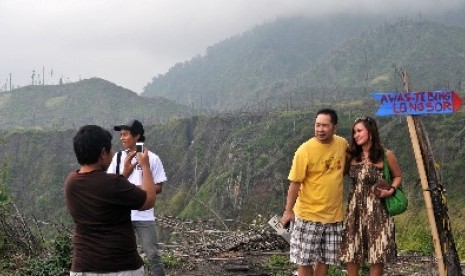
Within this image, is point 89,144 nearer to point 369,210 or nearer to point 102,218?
point 102,218

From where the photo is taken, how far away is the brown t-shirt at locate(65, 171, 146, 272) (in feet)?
8.61

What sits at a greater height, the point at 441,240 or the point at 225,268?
the point at 441,240

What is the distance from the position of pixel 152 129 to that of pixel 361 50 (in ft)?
318

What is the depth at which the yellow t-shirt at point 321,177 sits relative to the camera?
3.83 metres

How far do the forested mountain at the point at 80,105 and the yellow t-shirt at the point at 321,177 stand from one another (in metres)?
101

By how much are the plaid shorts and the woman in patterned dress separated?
6 centimetres

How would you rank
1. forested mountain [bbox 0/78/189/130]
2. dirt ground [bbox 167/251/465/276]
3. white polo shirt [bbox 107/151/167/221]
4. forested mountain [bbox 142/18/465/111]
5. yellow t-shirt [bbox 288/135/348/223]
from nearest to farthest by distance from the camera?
yellow t-shirt [bbox 288/135/348/223] → white polo shirt [bbox 107/151/167/221] → dirt ground [bbox 167/251/465/276] → forested mountain [bbox 0/78/189/130] → forested mountain [bbox 142/18/465/111]

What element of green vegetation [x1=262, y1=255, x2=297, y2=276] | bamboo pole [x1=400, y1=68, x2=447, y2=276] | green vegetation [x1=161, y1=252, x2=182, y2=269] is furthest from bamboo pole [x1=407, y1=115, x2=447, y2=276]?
green vegetation [x1=161, y1=252, x2=182, y2=269]

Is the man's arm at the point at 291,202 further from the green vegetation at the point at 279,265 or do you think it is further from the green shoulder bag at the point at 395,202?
the green vegetation at the point at 279,265

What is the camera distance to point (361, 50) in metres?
149

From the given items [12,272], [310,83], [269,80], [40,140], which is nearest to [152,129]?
[40,140]

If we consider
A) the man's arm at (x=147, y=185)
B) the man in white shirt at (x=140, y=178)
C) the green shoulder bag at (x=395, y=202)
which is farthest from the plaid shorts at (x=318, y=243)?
the man's arm at (x=147, y=185)

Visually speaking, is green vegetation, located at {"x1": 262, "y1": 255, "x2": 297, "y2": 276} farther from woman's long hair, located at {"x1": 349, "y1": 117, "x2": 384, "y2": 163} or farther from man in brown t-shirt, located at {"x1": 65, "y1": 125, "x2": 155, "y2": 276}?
man in brown t-shirt, located at {"x1": 65, "y1": 125, "x2": 155, "y2": 276}

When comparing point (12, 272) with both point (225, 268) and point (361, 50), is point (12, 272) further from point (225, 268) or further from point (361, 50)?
point (361, 50)
